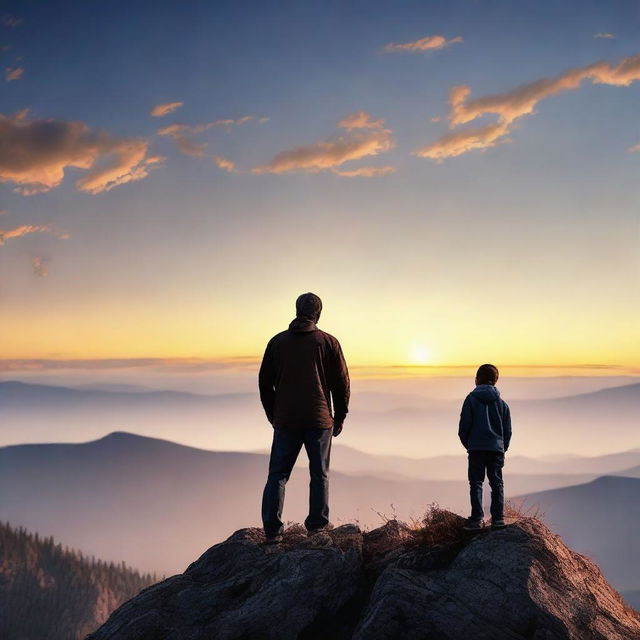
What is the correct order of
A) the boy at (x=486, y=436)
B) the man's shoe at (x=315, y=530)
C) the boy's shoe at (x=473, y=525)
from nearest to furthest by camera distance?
the boy's shoe at (x=473, y=525)
the boy at (x=486, y=436)
the man's shoe at (x=315, y=530)

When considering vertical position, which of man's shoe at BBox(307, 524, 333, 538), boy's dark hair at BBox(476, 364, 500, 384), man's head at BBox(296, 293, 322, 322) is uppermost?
man's head at BBox(296, 293, 322, 322)

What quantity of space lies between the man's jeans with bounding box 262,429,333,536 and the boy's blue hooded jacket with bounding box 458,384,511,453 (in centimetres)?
247

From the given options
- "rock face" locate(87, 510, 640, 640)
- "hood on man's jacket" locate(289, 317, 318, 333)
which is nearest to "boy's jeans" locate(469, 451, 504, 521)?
"rock face" locate(87, 510, 640, 640)

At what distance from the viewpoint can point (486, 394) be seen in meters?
11.7

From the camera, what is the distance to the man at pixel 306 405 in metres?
12.6

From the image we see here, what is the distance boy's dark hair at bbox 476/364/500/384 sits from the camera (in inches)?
467

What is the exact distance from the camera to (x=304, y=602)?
10922 millimetres

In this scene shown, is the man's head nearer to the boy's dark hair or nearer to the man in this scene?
the man

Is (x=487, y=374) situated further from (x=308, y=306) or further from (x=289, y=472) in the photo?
(x=289, y=472)

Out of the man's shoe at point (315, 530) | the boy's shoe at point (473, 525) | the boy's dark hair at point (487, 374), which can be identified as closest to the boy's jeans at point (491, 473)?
the boy's shoe at point (473, 525)

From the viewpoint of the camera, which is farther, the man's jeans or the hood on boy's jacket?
the man's jeans

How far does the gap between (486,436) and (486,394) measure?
26.8 inches

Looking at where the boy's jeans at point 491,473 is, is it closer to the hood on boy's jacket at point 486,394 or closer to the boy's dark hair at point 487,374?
the hood on boy's jacket at point 486,394

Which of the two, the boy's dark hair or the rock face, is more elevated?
the boy's dark hair
